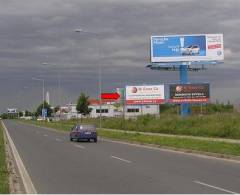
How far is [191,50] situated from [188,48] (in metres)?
0.46

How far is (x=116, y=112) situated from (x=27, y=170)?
14131 centimetres

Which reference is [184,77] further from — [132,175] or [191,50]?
[132,175]

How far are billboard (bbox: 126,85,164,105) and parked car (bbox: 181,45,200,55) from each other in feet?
44.9

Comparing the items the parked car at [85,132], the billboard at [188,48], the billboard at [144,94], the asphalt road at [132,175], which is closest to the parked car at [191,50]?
the billboard at [188,48]

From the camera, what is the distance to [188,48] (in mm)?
69250

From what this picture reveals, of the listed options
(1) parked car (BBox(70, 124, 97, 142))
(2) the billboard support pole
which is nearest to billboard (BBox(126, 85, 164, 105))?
(2) the billboard support pole

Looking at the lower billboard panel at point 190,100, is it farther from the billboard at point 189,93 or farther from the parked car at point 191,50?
the parked car at point 191,50

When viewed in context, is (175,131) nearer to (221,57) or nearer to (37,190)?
(221,57)

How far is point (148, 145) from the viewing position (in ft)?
118

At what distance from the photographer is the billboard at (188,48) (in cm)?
6906

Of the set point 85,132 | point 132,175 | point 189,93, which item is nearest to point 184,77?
point 189,93

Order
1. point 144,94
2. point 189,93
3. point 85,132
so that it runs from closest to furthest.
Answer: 1. point 85,132
2. point 189,93
3. point 144,94

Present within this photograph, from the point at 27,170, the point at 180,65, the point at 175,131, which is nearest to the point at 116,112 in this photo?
the point at 180,65

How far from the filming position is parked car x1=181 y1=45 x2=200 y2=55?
69125mm
